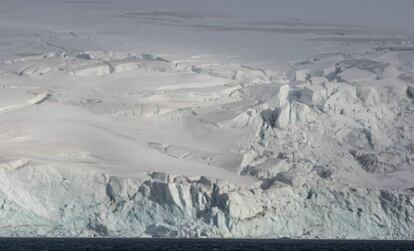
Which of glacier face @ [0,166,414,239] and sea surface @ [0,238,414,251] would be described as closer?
glacier face @ [0,166,414,239]

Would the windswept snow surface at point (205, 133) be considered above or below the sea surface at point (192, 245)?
above

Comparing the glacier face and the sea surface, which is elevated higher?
the glacier face

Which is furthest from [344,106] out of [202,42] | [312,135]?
[202,42]

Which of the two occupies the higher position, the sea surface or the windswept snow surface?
the windswept snow surface

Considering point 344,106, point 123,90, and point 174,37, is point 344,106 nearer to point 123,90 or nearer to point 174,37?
point 123,90

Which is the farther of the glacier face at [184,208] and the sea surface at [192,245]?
the sea surface at [192,245]
